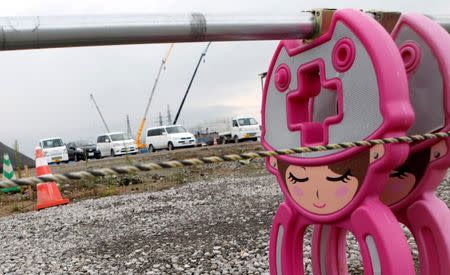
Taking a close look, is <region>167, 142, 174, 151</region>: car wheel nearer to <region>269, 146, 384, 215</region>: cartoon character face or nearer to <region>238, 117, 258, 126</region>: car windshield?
<region>238, 117, 258, 126</region>: car windshield

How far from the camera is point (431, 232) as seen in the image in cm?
199

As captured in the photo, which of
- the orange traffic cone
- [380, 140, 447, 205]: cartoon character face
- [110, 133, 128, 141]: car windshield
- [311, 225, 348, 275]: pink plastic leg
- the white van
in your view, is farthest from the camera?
[110, 133, 128, 141]: car windshield

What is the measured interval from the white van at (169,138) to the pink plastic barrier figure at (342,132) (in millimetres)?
25226

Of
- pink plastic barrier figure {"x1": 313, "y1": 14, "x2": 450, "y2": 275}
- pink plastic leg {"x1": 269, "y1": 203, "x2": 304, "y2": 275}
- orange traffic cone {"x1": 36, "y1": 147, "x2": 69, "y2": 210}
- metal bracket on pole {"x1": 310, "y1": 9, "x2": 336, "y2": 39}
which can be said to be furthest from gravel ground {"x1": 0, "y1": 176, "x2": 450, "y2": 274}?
metal bracket on pole {"x1": 310, "y1": 9, "x2": 336, "y2": 39}

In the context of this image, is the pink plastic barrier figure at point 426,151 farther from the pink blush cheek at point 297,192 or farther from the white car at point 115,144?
the white car at point 115,144

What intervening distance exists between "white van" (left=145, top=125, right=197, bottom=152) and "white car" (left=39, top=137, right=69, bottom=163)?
17.8 ft

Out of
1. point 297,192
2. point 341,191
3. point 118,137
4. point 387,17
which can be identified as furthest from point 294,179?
point 118,137

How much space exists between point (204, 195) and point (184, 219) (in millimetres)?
1900

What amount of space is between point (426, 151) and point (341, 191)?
1.64ft

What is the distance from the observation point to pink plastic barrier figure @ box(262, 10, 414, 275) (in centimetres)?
165

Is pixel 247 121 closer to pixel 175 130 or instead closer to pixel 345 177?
pixel 175 130

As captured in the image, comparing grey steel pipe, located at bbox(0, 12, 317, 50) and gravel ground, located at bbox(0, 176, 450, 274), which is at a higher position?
grey steel pipe, located at bbox(0, 12, 317, 50)

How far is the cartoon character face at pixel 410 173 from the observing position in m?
1.96

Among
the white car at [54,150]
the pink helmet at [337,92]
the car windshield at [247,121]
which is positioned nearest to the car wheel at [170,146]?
the car windshield at [247,121]
